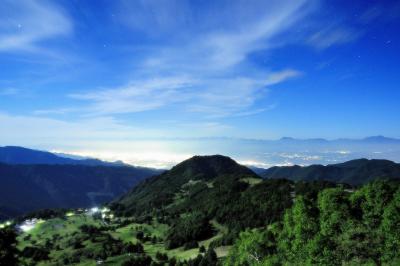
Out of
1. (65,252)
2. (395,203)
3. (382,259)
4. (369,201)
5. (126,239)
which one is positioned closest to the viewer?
(382,259)

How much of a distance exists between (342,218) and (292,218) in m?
10.2

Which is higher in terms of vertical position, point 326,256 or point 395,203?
point 395,203

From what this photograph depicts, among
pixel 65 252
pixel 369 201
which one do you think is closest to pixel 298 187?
pixel 65 252

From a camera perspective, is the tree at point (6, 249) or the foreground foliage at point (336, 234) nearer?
the tree at point (6, 249)

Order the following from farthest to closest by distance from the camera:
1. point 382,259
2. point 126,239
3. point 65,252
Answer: point 126,239, point 65,252, point 382,259

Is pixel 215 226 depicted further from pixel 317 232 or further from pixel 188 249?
pixel 317 232

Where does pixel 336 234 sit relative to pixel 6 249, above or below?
below

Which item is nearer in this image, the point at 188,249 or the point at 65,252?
the point at 188,249

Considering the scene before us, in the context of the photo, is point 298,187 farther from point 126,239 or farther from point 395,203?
point 395,203

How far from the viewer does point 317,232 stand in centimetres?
6500

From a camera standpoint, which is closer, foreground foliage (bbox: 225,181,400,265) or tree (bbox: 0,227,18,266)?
tree (bbox: 0,227,18,266)

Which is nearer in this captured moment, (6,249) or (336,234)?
(6,249)

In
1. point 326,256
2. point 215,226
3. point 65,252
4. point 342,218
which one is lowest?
point 65,252

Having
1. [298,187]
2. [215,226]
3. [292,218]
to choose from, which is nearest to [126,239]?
[215,226]
